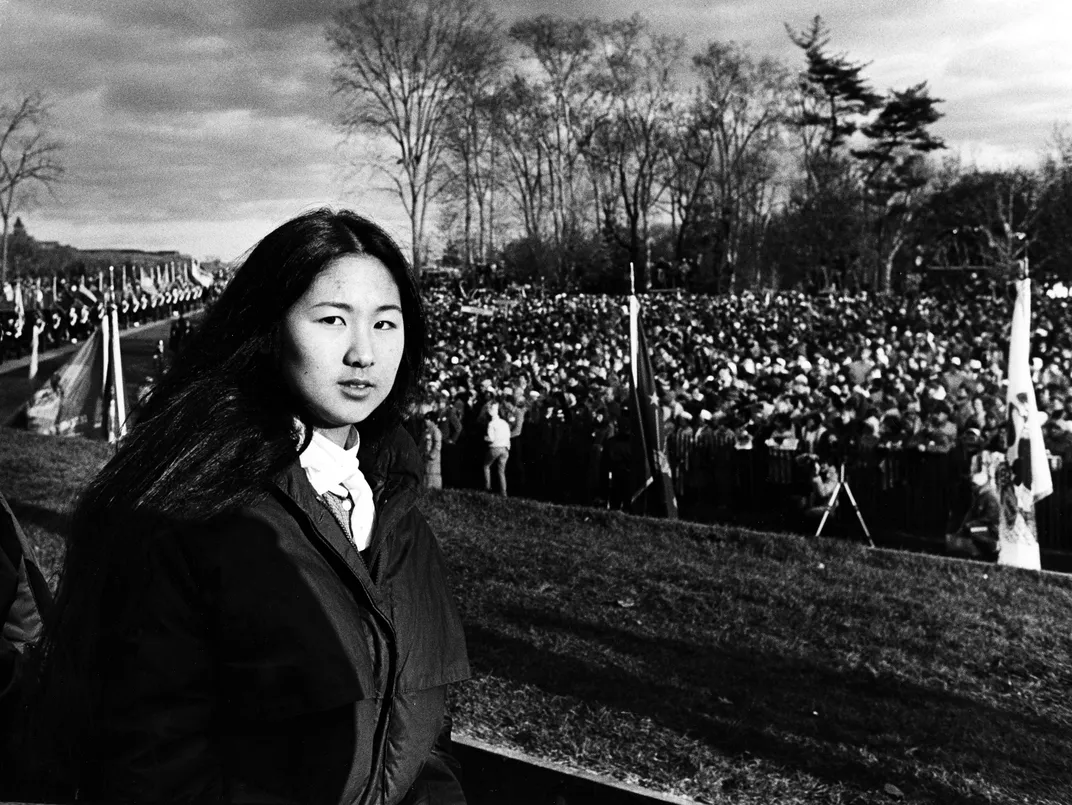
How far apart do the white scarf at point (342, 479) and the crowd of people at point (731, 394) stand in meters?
3.35

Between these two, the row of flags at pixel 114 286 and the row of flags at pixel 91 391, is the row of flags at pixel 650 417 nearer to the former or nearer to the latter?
the row of flags at pixel 91 391

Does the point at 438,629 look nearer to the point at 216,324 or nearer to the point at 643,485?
the point at 216,324

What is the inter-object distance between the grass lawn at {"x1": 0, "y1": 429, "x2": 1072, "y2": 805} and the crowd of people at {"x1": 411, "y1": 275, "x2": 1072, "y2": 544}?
1897mm

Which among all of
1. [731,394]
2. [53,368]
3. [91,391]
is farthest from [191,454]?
[53,368]

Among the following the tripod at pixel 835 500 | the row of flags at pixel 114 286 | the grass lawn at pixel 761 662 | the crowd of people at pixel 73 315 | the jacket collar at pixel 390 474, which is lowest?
the grass lawn at pixel 761 662

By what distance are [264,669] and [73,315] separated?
1358 inches

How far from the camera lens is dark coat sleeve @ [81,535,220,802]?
4.08 feet

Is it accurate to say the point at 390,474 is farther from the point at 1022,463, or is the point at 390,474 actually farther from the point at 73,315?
the point at 73,315

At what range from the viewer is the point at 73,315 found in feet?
107

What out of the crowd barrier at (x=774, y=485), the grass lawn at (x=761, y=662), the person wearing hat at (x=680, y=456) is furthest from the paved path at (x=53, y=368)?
the grass lawn at (x=761, y=662)

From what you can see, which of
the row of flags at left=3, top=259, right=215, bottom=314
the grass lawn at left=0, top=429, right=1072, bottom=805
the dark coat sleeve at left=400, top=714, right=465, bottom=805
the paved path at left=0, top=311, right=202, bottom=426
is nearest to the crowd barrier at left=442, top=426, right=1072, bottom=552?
the grass lawn at left=0, top=429, right=1072, bottom=805

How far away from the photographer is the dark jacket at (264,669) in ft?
4.09

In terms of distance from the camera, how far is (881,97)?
1507 inches

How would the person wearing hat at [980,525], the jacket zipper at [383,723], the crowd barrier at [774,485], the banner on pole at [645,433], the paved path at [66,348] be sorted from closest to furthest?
1. the jacket zipper at [383,723]
2. the person wearing hat at [980,525]
3. the crowd barrier at [774,485]
4. the banner on pole at [645,433]
5. the paved path at [66,348]
